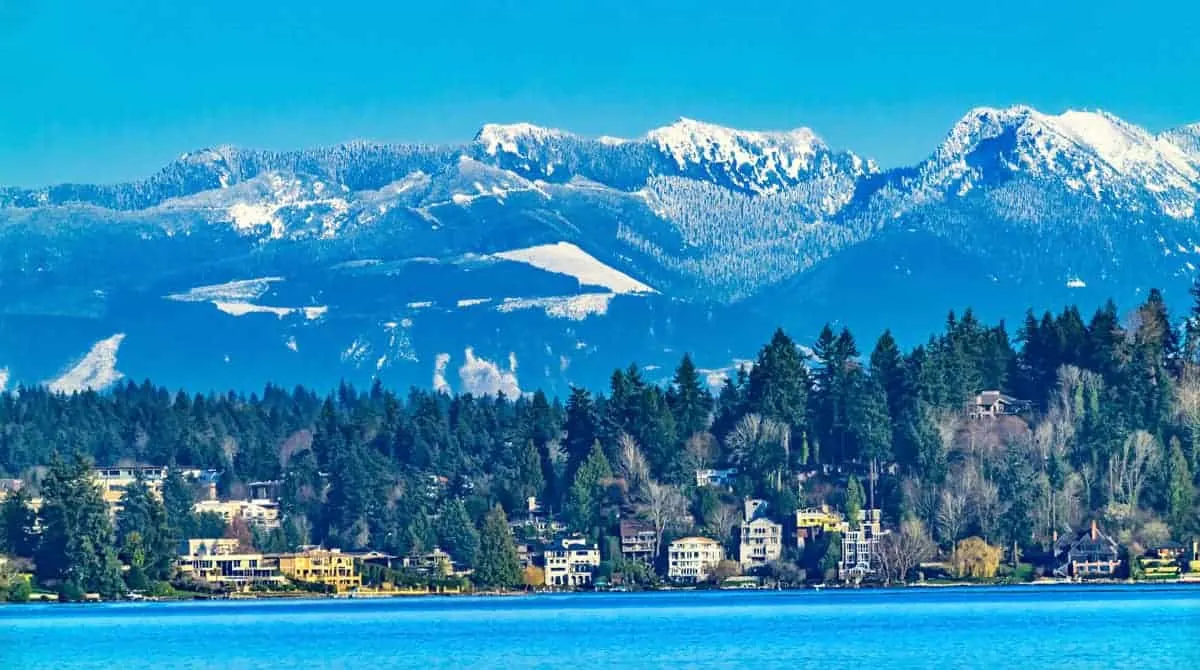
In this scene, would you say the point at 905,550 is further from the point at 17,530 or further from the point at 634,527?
the point at 17,530

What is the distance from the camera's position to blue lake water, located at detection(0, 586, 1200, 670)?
11369 cm

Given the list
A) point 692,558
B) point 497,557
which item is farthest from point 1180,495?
point 497,557

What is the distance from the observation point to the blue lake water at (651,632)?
113688mm

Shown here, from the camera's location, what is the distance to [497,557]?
19450 cm

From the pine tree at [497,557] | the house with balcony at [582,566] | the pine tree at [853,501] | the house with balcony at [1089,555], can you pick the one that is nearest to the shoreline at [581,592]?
the pine tree at [497,557]

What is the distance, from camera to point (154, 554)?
629 feet

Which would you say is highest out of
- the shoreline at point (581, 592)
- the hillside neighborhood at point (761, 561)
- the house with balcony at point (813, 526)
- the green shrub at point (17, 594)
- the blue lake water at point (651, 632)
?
the house with balcony at point (813, 526)

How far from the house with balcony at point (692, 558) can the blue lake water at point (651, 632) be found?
13710 mm

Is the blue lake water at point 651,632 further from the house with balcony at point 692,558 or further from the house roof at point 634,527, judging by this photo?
the house roof at point 634,527

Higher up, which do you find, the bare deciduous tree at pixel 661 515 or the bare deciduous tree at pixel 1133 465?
the bare deciduous tree at pixel 1133 465

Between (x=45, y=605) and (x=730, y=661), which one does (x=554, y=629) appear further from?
(x=45, y=605)

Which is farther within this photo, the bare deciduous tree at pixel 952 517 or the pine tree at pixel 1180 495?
the bare deciduous tree at pixel 952 517

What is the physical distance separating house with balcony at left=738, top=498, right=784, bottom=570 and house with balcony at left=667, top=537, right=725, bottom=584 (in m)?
1.53

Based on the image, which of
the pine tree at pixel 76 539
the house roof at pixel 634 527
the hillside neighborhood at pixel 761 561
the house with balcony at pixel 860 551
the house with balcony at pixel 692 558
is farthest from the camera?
the house roof at pixel 634 527
